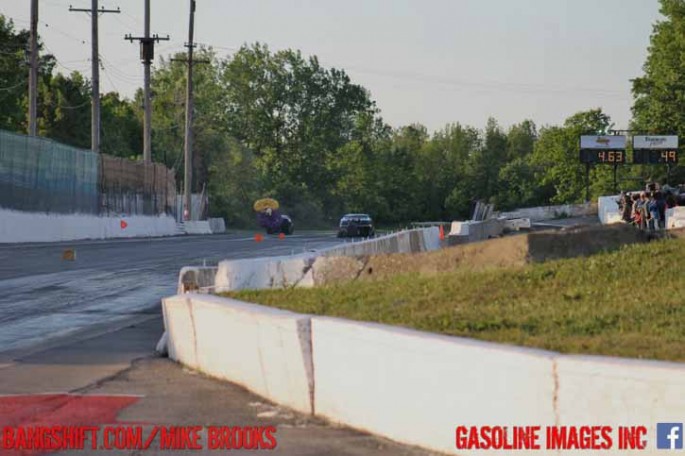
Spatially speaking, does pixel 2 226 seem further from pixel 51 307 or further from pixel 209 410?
pixel 209 410

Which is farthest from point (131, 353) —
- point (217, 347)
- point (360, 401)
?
point (360, 401)

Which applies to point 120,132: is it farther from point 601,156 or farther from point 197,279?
point 197,279

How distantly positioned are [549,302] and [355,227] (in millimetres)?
54891

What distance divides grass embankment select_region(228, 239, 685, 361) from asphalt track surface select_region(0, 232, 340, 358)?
11.8ft

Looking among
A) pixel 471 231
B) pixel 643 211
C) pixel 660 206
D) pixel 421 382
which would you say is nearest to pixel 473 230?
pixel 471 231

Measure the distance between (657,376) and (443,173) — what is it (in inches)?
5988

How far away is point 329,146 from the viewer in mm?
147250

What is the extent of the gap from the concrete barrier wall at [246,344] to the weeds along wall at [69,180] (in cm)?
3333

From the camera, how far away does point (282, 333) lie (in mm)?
9523

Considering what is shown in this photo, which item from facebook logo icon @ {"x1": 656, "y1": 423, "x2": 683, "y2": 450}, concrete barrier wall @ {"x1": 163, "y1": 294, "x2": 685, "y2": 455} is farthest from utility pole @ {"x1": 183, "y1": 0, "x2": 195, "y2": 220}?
facebook logo icon @ {"x1": 656, "y1": 423, "x2": 683, "y2": 450}

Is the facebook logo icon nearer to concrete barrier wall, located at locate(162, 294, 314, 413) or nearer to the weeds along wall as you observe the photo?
concrete barrier wall, located at locate(162, 294, 314, 413)

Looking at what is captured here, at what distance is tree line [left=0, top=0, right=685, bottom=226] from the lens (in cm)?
11850

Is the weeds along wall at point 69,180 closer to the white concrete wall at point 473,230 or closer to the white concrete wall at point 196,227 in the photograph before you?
the white concrete wall at point 196,227

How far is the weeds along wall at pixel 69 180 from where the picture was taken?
4559 centimetres
